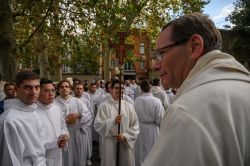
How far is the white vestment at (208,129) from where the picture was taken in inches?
46.4

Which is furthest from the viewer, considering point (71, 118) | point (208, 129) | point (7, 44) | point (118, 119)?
point (7, 44)

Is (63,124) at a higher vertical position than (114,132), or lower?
higher

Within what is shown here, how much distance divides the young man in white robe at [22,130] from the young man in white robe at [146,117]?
4.21 meters

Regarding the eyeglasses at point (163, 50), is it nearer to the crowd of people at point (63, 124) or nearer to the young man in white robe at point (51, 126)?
the crowd of people at point (63, 124)

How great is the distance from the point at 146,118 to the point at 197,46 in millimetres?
7073

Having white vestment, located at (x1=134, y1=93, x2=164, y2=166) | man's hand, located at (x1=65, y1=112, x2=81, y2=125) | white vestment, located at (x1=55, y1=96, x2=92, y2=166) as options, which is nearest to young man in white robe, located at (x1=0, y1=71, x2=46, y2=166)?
man's hand, located at (x1=65, y1=112, x2=81, y2=125)

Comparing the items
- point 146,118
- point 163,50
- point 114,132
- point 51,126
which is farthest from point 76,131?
point 163,50

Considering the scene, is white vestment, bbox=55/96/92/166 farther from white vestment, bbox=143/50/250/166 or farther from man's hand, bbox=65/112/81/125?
white vestment, bbox=143/50/250/166

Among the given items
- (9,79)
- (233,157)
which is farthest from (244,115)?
(9,79)

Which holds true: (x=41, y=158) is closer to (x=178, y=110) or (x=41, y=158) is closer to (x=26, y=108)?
(x=26, y=108)

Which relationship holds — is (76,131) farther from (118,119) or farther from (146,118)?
(118,119)

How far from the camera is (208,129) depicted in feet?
3.91

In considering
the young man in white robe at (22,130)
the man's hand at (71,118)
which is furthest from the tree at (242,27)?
the young man in white robe at (22,130)

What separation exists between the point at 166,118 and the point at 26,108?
3409 mm
